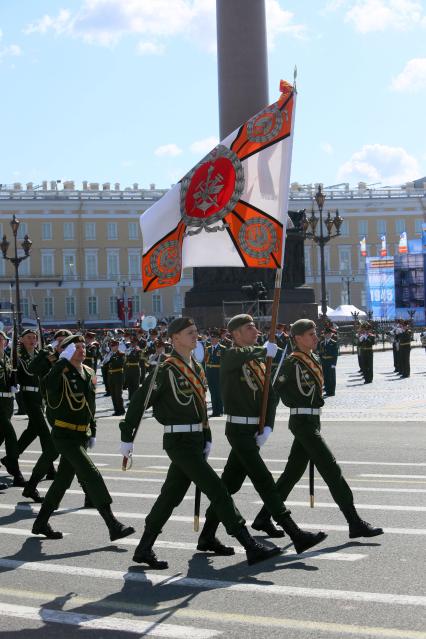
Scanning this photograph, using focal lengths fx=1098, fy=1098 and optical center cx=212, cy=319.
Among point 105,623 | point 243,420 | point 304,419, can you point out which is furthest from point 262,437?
point 105,623

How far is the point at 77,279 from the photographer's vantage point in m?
91.8

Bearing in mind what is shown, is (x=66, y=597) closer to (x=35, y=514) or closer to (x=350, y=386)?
(x=35, y=514)

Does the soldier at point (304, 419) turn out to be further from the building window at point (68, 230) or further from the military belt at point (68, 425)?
the building window at point (68, 230)

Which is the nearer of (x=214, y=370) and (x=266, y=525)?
(x=266, y=525)

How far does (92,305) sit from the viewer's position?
91.8 m

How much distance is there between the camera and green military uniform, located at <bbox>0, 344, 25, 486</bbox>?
12.1 meters

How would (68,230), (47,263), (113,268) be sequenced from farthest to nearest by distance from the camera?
(113,268) < (47,263) < (68,230)

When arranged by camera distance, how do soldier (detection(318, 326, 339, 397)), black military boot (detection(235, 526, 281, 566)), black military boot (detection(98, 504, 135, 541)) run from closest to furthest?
black military boot (detection(235, 526, 281, 566)) → black military boot (detection(98, 504, 135, 541)) → soldier (detection(318, 326, 339, 397))

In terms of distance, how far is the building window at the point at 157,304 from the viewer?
9157cm

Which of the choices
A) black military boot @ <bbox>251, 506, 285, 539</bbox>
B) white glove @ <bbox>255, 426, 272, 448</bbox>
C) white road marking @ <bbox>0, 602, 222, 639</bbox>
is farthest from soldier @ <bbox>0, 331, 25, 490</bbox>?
white road marking @ <bbox>0, 602, 222, 639</bbox>

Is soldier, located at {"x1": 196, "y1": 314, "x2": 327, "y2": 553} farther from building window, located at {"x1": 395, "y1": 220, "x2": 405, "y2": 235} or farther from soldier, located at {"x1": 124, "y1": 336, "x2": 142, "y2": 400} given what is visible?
building window, located at {"x1": 395, "y1": 220, "x2": 405, "y2": 235}

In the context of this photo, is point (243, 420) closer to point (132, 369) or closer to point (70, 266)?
point (132, 369)

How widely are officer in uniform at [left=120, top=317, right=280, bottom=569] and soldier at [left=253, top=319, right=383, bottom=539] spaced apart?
88 cm

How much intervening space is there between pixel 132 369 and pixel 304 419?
52.8ft
